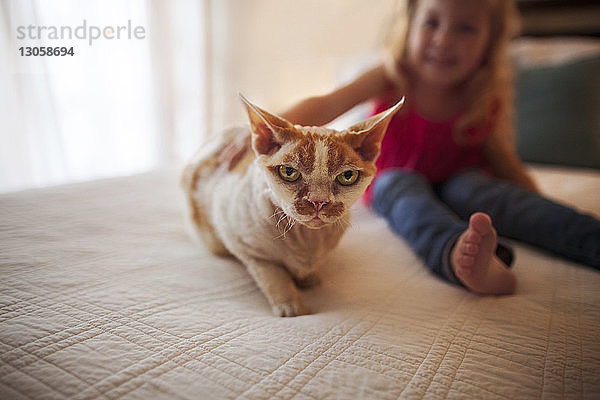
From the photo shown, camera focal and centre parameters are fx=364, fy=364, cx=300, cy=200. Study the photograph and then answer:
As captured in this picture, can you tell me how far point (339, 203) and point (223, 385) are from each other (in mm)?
299

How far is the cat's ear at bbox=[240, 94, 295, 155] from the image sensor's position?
0.58 meters

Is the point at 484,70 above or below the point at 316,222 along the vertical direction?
above

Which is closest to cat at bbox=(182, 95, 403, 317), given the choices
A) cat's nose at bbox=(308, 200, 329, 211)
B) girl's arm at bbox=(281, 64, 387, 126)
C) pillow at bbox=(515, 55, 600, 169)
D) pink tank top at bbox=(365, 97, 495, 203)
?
cat's nose at bbox=(308, 200, 329, 211)

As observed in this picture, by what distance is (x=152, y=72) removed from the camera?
190 cm

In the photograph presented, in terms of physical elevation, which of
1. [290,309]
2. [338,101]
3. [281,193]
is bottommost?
[290,309]

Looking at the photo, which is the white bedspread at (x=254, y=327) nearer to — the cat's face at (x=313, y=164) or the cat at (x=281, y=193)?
the cat at (x=281, y=193)

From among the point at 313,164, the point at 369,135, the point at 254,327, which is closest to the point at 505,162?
the point at 369,135

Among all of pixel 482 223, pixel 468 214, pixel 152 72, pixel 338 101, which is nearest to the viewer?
pixel 482 223

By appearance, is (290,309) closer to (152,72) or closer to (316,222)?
(316,222)

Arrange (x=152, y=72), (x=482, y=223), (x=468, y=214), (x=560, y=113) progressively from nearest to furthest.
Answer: (x=482, y=223)
(x=468, y=214)
(x=560, y=113)
(x=152, y=72)

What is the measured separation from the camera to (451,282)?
2.52 ft

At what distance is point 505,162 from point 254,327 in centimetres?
107

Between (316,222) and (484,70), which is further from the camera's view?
(484,70)

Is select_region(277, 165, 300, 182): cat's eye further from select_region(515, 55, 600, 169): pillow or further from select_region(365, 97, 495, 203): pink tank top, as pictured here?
select_region(515, 55, 600, 169): pillow
